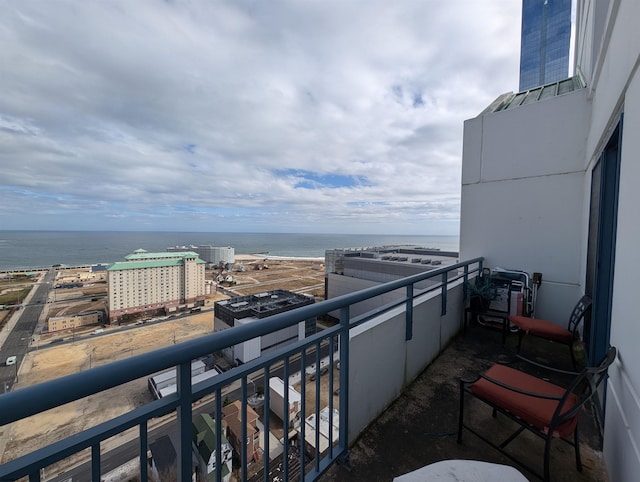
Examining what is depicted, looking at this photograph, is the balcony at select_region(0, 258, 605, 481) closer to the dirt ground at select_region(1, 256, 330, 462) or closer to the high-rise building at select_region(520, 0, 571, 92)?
the dirt ground at select_region(1, 256, 330, 462)

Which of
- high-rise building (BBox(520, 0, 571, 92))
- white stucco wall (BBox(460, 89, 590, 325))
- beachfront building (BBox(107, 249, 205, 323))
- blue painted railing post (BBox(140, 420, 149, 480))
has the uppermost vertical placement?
high-rise building (BBox(520, 0, 571, 92))

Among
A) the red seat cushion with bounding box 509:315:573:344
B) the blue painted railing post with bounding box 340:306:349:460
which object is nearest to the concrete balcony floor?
the blue painted railing post with bounding box 340:306:349:460

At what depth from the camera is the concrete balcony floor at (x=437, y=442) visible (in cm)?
166

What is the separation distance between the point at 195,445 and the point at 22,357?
65.2ft

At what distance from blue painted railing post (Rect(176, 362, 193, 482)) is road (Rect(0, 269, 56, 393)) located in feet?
51.3

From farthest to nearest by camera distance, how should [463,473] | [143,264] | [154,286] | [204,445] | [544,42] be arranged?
[544,42], [143,264], [154,286], [204,445], [463,473]

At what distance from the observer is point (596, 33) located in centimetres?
339

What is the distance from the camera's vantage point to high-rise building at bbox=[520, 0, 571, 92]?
27953 mm

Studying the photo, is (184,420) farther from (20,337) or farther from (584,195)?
(20,337)

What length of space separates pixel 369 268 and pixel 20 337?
21675 mm

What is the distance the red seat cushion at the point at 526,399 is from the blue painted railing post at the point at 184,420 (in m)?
1.66

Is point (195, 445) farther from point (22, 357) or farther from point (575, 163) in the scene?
point (22, 357)

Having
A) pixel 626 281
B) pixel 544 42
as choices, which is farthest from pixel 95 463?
pixel 544 42

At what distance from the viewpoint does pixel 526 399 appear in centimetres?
161
